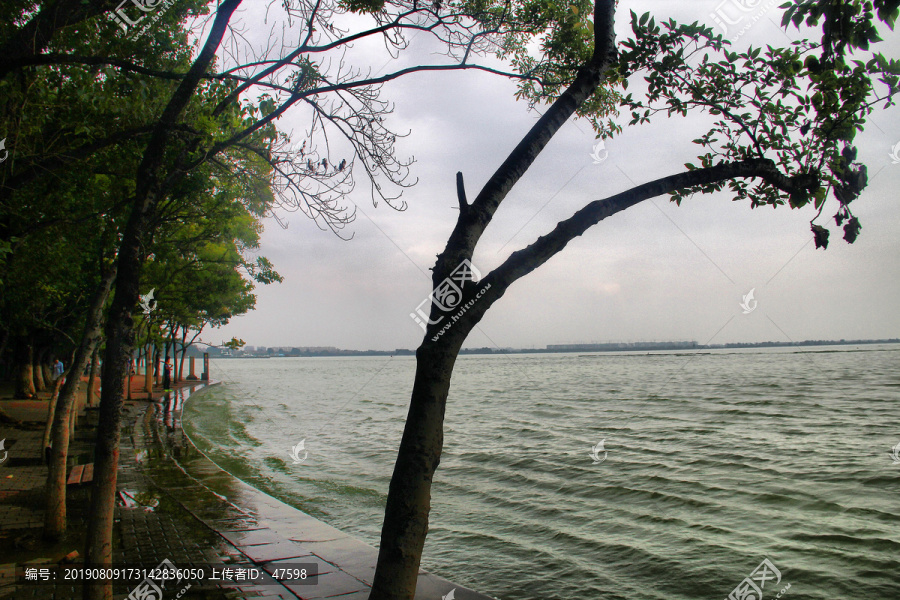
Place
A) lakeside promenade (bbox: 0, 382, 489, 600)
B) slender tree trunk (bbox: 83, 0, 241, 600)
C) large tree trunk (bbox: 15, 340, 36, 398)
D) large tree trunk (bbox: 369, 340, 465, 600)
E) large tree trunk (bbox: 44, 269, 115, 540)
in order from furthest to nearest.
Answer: large tree trunk (bbox: 15, 340, 36, 398)
large tree trunk (bbox: 44, 269, 115, 540)
lakeside promenade (bbox: 0, 382, 489, 600)
slender tree trunk (bbox: 83, 0, 241, 600)
large tree trunk (bbox: 369, 340, 465, 600)

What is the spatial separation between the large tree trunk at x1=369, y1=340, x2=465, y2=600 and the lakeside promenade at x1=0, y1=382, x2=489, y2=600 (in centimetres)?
277

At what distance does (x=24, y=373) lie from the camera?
27.9 meters

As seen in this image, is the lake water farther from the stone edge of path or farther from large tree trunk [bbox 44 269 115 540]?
large tree trunk [bbox 44 269 115 540]

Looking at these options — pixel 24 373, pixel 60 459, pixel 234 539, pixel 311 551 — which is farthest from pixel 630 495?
pixel 24 373

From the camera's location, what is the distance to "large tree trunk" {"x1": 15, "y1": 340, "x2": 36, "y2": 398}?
2759 centimetres

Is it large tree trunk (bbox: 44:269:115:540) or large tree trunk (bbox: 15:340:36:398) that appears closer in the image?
large tree trunk (bbox: 44:269:115:540)

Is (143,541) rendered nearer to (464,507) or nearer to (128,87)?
(128,87)

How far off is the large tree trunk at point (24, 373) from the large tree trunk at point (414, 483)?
3177cm

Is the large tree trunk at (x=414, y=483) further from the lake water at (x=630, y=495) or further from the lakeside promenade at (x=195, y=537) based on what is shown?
the lake water at (x=630, y=495)

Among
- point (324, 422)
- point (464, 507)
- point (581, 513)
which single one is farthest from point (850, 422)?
point (324, 422)

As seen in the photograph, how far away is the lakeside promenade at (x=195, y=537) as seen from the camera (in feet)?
Result: 17.1

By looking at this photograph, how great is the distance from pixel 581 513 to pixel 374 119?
8804 millimetres

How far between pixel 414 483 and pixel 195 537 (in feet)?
17.4

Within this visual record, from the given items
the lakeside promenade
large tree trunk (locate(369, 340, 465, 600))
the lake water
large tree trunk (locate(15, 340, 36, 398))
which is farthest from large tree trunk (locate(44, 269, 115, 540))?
large tree trunk (locate(15, 340, 36, 398))
